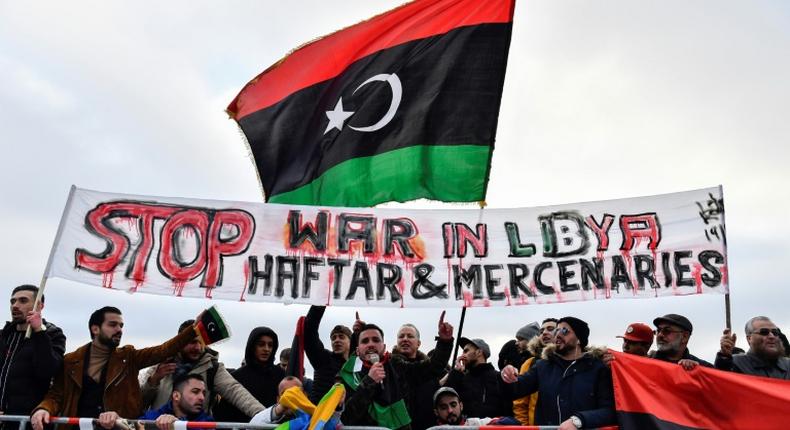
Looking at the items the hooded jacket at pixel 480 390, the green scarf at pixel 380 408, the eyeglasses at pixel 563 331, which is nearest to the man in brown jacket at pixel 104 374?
the green scarf at pixel 380 408

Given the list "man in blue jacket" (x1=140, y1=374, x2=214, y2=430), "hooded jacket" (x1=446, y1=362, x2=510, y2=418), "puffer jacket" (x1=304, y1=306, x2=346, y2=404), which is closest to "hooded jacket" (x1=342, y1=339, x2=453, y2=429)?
"puffer jacket" (x1=304, y1=306, x2=346, y2=404)

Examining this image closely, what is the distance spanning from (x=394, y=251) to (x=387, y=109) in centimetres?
185

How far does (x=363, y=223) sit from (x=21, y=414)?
355cm

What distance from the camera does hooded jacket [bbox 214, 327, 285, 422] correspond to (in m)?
9.80

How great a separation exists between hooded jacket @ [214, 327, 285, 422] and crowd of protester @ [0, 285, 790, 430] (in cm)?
1

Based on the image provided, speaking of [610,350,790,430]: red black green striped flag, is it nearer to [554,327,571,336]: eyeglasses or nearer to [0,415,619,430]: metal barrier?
[0,415,619,430]: metal barrier

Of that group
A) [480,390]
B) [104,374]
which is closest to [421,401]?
[480,390]

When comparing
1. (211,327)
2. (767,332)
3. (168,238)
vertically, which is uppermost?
(168,238)

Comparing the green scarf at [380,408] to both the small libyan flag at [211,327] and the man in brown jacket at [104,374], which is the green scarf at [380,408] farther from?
the man in brown jacket at [104,374]

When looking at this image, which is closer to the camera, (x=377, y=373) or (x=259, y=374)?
(x=377, y=373)

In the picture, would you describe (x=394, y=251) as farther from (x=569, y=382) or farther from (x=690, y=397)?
(x=690, y=397)

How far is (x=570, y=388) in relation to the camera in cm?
849

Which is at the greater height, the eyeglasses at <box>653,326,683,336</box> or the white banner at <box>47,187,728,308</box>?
the white banner at <box>47,187,728,308</box>

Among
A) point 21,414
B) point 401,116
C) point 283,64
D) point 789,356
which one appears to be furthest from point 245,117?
point 789,356
